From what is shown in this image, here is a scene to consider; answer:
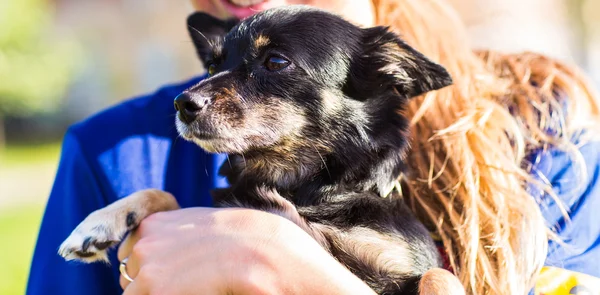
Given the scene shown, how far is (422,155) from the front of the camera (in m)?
2.41

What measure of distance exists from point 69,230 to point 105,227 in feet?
0.90

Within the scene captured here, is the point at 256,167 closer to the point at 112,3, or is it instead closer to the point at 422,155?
the point at 422,155

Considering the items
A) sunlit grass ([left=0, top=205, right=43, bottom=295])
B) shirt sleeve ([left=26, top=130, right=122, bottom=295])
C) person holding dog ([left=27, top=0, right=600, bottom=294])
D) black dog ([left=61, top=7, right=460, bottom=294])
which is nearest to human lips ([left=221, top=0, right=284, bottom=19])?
person holding dog ([left=27, top=0, right=600, bottom=294])

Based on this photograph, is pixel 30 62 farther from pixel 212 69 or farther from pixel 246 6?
pixel 212 69

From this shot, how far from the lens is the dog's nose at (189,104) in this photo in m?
2.04

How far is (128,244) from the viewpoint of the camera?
7.08 feet

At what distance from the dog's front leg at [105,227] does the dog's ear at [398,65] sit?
0.92 m

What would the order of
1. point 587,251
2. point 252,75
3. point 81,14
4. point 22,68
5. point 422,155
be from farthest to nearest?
point 81,14 → point 22,68 → point 422,155 → point 252,75 → point 587,251

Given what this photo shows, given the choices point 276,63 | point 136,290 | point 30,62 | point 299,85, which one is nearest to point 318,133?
point 299,85

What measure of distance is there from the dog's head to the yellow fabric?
69 centimetres

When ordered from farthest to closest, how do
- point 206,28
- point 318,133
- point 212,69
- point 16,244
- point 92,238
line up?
point 16,244
point 206,28
point 212,69
point 318,133
point 92,238

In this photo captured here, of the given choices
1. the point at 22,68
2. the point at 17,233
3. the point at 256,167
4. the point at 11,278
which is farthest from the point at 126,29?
the point at 256,167

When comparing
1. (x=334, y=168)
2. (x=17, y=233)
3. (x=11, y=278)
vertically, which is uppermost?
(x=334, y=168)

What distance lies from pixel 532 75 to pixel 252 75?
1.14 m
